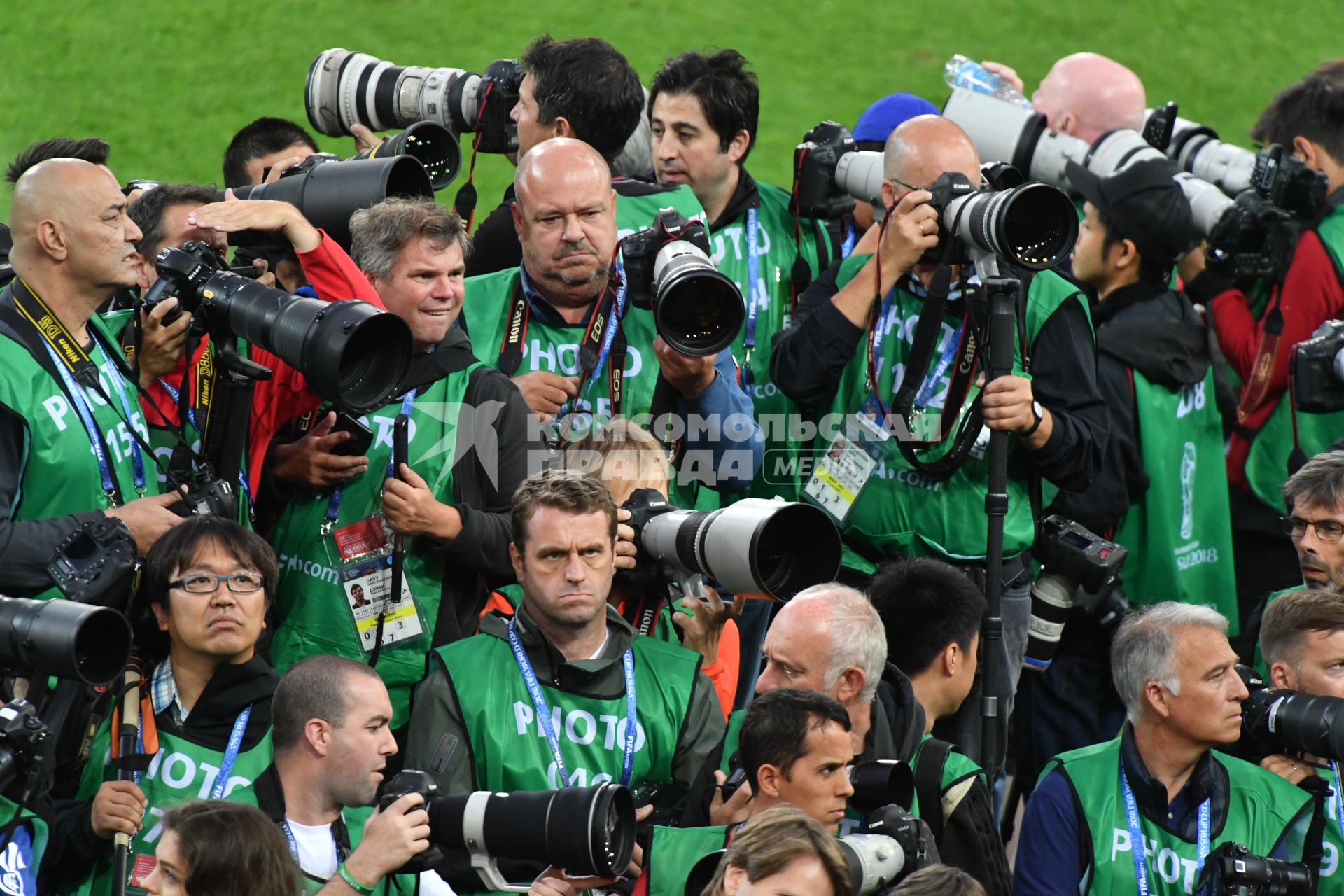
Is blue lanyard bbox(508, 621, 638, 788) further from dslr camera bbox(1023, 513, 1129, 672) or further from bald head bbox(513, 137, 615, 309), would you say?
dslr camera bbox(1023, 513, 1129, 672)

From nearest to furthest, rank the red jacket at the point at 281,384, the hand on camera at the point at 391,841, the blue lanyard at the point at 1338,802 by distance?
the hand on camera at the point at 391,841 → the red jacket at the point at 281,384 → the blue lanyard at the point at 1338,802

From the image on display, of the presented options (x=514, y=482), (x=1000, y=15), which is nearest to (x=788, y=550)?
(x=514, y=482)

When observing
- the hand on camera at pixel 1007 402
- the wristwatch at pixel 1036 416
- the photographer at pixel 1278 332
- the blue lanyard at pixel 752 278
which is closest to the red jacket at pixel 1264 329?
the photographer at pixel 1278 332

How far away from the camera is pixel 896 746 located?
3.76m

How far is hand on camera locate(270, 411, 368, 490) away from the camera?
381cm

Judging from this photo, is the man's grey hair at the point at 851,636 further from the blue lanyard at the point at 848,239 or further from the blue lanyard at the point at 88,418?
the blue lanyard at the point at 848,239

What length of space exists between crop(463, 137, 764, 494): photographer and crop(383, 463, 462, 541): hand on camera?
47cm

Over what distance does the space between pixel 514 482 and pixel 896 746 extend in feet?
3.24

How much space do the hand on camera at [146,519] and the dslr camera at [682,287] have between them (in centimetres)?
110

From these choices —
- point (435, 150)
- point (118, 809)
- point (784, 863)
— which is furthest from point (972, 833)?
point (435, 150)

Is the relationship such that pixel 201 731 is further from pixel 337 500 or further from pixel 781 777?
pixel 781 777

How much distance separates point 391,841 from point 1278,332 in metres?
3.33

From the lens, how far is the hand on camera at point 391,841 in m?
3.05

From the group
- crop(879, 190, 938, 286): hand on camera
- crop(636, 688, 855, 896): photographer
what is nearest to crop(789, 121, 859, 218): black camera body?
crop(879, 190, 938, 286): hand on camera
